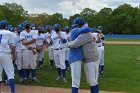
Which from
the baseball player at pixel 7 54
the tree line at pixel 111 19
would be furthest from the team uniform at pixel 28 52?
the tree line at pixel 111 19

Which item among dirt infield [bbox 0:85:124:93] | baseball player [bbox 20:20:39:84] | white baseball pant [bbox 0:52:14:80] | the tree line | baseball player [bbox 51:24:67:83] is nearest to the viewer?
white baseball pant [bbox 0:52:14:80]

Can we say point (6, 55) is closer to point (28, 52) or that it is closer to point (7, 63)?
point (7, 63)

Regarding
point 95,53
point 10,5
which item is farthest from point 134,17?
point 95,53

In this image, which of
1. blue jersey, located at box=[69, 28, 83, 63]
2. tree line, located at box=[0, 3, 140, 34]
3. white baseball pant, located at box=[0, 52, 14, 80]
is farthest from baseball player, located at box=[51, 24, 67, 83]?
tree line, located at box=[0, 3, 140, 34]

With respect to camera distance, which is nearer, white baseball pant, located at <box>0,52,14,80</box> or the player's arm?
the player's arm

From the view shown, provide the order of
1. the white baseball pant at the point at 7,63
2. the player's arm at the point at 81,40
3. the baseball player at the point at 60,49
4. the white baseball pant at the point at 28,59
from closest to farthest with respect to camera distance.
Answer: the player's arm at the point at 81,40 < the white baseball pant at the point at 7,63 < the white baseball pant at the point at 28,59 < the baseball player at the point at 60,49

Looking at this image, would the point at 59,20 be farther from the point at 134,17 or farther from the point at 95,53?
the point at 95,53

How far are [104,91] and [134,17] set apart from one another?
250 ft

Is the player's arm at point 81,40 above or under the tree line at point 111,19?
under

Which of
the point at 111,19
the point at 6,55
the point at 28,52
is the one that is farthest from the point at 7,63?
the point at 111,19

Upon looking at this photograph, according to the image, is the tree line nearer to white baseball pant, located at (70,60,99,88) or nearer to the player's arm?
white baseball pant, located at (70,60,99,88)

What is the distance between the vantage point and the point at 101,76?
46.4ft

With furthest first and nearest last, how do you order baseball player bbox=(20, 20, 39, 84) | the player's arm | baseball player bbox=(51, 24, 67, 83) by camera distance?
baseball player bbox=(51, 24, 67, 83) < baseball player bbox=(20, 20, 39, 84) < the player's arm

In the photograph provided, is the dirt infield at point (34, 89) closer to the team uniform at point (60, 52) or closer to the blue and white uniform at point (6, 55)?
the blue and white uniform at point (6, 55)
